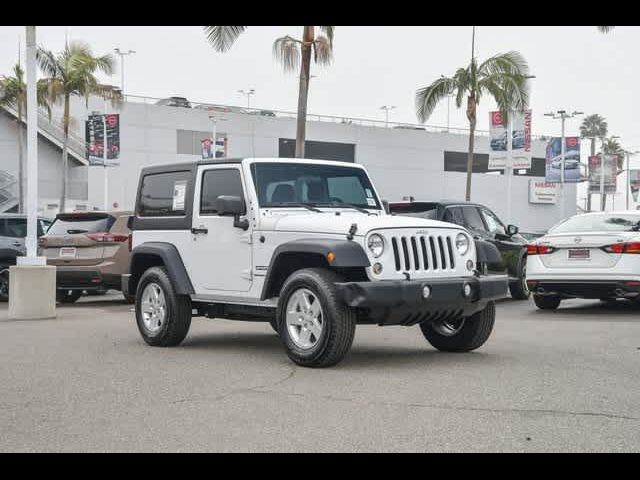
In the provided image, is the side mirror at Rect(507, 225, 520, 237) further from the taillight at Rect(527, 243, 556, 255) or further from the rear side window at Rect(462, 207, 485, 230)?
the taillight at Rect(527, 243, 556, 255)

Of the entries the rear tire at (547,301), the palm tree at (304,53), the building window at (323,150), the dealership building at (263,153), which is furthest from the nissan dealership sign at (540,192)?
the rear tire at (547,301)

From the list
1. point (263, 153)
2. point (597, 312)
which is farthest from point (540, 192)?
point (597, 312)

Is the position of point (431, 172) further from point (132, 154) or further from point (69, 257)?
point (69, 257)

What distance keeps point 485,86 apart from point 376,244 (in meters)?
22.0

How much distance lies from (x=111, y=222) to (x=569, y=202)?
70.2 metres

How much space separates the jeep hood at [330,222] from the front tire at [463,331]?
0.99 metres

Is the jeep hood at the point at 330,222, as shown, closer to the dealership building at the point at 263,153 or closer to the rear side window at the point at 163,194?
the rear side window at the point at 163,194

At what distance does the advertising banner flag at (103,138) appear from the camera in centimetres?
4169

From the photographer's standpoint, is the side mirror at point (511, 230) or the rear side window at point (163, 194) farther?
the side mirror at point (511, 230)

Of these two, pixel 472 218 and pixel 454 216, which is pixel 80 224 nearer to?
pixel 454 216

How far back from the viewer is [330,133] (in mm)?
66250

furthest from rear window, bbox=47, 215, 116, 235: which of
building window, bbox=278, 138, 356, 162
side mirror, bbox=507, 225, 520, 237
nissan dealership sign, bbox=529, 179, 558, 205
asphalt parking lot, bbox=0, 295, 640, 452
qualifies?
nissan dealership sign, bbox=529, 179, 558, 205

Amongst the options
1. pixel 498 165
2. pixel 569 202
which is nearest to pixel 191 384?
pixel 498 165
